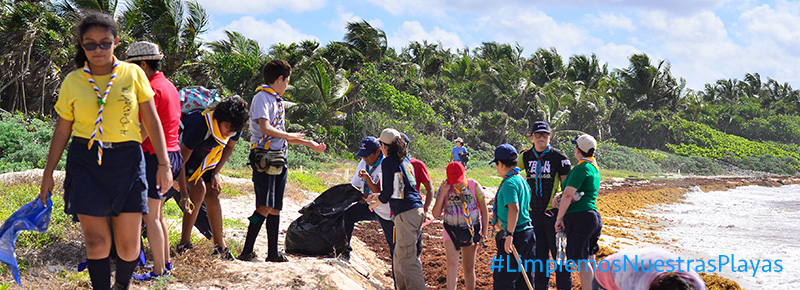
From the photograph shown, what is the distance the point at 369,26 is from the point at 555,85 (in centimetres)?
1376

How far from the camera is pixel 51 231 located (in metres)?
4.54

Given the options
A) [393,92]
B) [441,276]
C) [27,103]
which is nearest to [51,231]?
[441,276]

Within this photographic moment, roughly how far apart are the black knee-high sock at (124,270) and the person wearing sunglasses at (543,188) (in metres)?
3.45

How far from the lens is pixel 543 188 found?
555 centimetres

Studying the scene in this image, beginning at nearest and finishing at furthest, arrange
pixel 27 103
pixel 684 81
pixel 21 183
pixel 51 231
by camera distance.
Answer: pixel 51 231
pixel 21 183
pixel 27 103
pixel 684 81

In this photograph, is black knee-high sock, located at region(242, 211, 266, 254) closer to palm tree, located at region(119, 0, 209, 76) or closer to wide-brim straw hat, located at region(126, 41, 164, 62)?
wide-brim straw hat, located at region(126, 41, 164, 62)

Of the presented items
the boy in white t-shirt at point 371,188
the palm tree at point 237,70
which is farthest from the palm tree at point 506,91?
the boy in white t-shirt at point 371,188

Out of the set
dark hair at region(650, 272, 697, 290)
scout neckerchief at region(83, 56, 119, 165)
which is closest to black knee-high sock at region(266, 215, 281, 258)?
scout neckerchief at region(83, 56, 119, 165)

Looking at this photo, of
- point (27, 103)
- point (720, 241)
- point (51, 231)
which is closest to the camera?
point (51, 231)

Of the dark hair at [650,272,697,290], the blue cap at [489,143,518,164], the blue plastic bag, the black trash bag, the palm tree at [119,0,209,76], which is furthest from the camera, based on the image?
the palm tree at [119,0,209,76]

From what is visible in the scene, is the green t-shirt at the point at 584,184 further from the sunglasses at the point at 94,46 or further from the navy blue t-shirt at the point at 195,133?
the sunglasses at the point at 94,46

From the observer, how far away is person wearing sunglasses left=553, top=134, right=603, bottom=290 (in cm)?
501

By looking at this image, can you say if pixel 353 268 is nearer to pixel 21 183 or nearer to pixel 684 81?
pixel 21 183

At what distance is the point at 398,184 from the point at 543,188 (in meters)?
1.51
